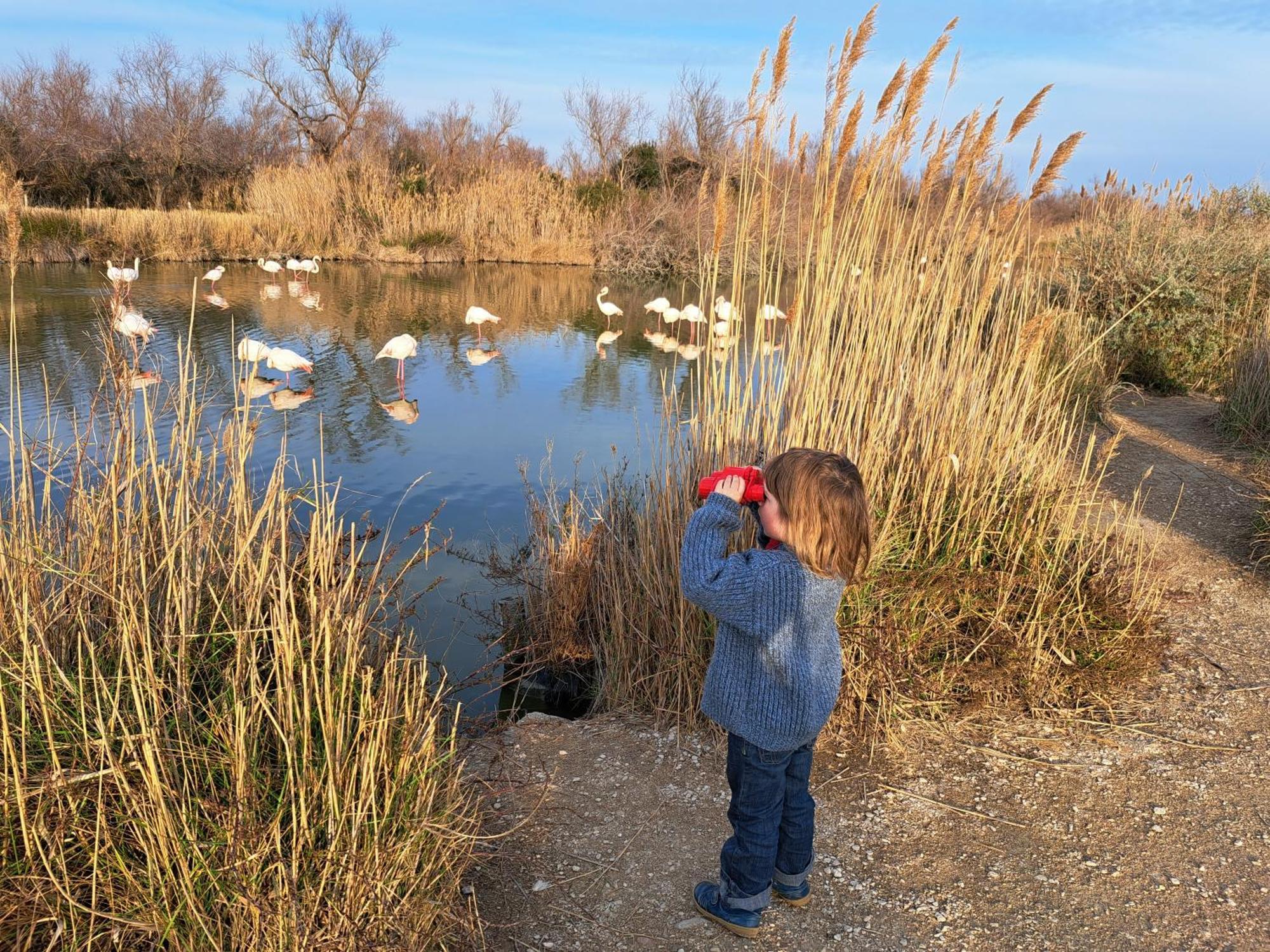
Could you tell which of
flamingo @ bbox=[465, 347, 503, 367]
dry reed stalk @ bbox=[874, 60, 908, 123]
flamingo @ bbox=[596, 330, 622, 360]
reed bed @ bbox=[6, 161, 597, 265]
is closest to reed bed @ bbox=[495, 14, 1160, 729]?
dry reed stalk @ bbox=[874, 60, 908, 123]

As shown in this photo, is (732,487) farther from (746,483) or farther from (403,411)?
(403,411)

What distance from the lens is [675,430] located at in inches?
121

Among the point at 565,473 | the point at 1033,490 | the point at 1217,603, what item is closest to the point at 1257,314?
the point at 1217,603

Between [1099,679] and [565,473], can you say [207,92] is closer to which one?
[565,473]

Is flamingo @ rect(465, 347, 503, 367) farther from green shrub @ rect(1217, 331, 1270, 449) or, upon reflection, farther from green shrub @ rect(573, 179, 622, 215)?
green shrub @ rect(573, 179, 622, 215)

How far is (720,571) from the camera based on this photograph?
68.4 inches

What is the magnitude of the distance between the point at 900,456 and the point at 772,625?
57.4 inches

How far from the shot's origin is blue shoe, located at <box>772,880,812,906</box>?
1.99 m

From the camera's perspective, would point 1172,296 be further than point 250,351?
Yes

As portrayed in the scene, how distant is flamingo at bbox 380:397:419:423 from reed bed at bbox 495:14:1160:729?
11.3 feet

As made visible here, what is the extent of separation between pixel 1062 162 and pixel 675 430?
155 centimetres

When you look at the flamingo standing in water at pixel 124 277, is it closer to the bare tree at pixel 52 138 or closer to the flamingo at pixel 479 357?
the flamingo at pixel 479 357

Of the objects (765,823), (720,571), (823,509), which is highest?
(823,509)

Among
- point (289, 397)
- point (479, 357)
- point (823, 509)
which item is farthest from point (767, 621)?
point (479, 357)
